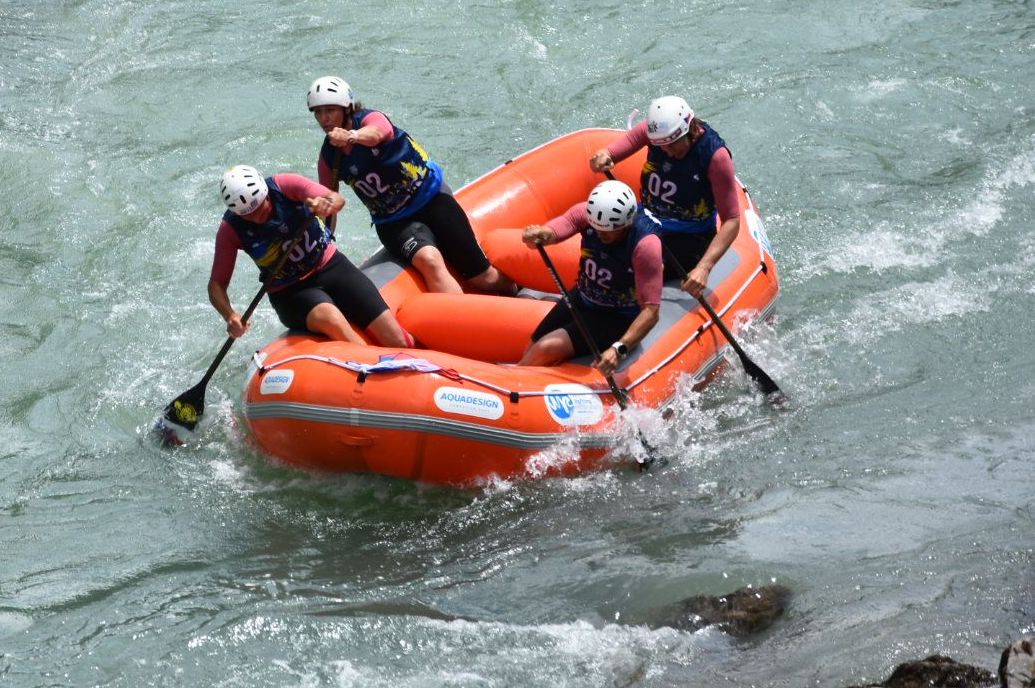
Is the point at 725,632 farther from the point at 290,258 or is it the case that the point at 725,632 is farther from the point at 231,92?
the point at 231,92

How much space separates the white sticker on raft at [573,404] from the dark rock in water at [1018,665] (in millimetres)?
2618

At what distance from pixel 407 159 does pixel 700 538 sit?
9.98 feet

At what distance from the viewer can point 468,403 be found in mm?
6535

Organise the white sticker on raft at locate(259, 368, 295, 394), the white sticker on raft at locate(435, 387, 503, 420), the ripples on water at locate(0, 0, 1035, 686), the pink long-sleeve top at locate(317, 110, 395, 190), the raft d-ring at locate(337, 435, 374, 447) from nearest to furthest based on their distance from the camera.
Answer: the ripples on water at locate(0, 0, 1035, 686)
the white sticker on raft at locate(435, 387, 503, 420)
the raft d-ring at locate(337, 435, 374, 447)
the white sticker on raft at locate(259, 368, 295, 394)
the pink long-sleeve top at locate(317, 110, 395, 190)

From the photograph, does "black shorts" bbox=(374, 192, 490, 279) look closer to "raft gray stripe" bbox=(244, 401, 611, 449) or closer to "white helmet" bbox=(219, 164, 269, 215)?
"white helmet" bbox=(219, 164, 269, 215)

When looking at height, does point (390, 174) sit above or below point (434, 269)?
above

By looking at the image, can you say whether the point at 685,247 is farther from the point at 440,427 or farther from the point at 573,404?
the point at 440,427

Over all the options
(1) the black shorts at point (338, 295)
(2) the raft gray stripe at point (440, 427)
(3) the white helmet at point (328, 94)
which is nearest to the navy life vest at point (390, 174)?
(3) the white helmet at point (328, 94)

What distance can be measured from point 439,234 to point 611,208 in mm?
1671

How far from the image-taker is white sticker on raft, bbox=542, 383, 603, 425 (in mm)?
6648

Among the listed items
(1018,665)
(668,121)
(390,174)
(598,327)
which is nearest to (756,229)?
(668,121)

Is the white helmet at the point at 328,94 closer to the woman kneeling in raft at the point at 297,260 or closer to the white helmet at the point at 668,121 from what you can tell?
the woman kneeling in raft at the point at 297,260

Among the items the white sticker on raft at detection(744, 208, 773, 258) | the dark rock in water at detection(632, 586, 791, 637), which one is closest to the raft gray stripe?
the dark rock in water at detection(632, 586, 791, 637)

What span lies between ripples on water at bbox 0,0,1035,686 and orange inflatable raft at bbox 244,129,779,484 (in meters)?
0.24
